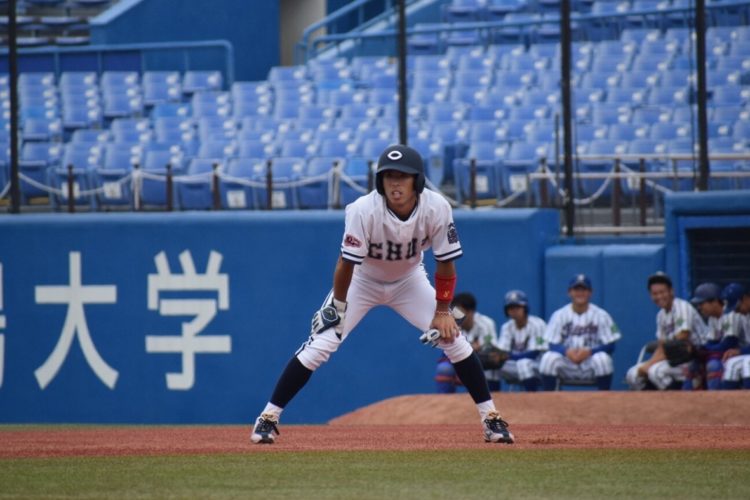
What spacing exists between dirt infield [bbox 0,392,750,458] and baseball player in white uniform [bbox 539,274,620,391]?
0.94 m

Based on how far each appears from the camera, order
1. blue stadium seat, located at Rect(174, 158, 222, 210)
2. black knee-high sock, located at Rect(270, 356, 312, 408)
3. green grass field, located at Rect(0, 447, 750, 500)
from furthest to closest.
Answer: blue stadium seat, located at Rect(174, 158, 222, 210)
black knee-high sock, located at Rect(270, 356, 312, 408)
green grass field, located at Rect(0, 447, 750, 500)

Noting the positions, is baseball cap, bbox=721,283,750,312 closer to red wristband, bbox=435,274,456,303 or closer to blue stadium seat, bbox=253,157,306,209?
blue stadium seat, bbox=253,157,306,209

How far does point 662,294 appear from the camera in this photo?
11.0 metres

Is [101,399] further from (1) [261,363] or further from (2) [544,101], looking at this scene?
(2) [544,101]

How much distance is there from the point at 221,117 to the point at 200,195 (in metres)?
4.30

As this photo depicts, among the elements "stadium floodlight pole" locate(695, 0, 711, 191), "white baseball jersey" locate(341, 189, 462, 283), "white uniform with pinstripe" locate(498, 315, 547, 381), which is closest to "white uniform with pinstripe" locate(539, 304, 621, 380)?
"white uniform with pinstripe" locate(498, 315, 547, 381)

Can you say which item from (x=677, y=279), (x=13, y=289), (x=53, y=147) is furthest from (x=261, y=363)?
(x=53, y=147)

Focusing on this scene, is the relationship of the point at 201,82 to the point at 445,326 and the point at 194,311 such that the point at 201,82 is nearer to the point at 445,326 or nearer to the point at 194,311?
the point at 194,311

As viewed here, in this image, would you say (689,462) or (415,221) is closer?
(689,462)

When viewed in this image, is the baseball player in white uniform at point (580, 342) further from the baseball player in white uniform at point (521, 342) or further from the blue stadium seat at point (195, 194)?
the blue stadium seat at point (195, 194)

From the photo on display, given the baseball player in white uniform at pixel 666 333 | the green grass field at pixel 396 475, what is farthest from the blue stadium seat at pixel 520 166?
the green grass field at pixel 396 475

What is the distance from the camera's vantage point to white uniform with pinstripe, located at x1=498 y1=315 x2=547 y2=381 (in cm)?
1165

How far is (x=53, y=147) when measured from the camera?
19062 mm

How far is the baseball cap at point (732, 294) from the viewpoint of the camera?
11261 mm
